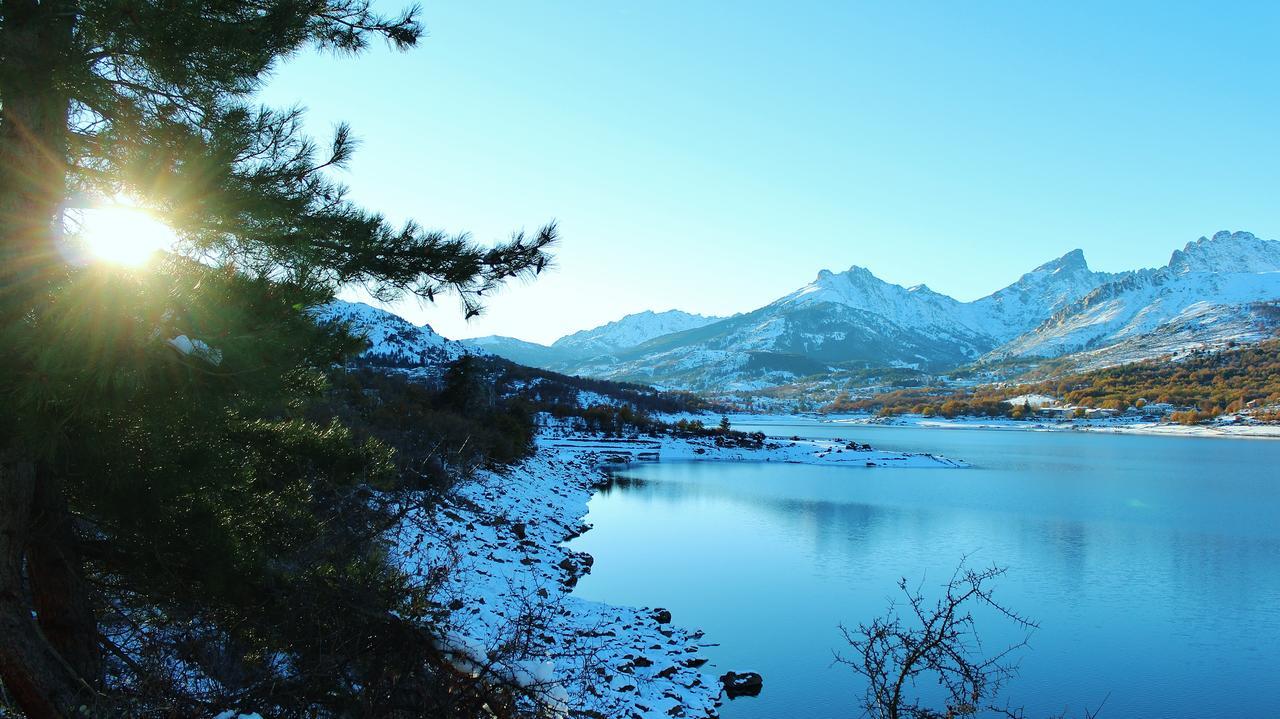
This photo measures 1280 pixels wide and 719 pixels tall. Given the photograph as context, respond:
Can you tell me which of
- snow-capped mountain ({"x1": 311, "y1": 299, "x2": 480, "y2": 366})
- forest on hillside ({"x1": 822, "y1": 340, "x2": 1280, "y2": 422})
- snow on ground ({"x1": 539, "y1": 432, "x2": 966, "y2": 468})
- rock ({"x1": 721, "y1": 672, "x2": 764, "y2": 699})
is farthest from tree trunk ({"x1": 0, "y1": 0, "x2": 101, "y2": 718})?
forest on hillside ({"x1": 822, "y1": 340, "x2": 1280, "y2": 422})

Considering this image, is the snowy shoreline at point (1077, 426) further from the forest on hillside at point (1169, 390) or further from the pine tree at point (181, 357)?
the pine tree at point (181, 357)

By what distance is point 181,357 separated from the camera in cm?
344

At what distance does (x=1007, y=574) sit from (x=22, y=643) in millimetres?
23037

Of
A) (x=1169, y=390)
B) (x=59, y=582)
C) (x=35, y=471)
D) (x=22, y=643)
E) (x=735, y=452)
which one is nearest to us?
(x=22, y=643)

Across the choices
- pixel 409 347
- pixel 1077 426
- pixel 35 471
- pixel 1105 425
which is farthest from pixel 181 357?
pixel 1105 425

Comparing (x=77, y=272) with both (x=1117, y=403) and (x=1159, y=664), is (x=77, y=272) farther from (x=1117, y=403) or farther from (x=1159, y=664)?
(x=1117, y=403)

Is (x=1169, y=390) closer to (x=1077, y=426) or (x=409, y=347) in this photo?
(x=1077, y=426)

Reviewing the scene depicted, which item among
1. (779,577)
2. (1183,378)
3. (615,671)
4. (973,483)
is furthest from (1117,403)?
(615,671)

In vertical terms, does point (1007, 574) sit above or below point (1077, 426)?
below

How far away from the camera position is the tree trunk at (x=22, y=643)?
3795mm

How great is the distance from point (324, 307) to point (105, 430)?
1.35 metres

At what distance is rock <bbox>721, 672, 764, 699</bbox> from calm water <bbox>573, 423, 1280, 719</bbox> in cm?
26

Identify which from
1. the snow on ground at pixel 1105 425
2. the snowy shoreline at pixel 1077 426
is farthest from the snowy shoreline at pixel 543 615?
the snow on ground at pixel 1105 425

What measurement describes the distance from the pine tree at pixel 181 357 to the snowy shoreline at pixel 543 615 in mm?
1101
